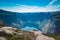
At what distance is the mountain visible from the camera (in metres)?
2.39

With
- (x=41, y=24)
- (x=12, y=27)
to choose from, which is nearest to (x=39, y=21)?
(x=41, y=24)

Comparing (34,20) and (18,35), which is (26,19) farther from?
(18,35)

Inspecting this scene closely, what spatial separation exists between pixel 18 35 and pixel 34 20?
1.13 ft

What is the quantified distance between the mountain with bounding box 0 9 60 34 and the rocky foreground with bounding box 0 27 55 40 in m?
0.08

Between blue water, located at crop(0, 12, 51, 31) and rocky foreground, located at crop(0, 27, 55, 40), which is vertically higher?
blue water, located at crop(0, 12, 51, 31)

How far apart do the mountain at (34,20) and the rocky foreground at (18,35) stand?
85 millimetres

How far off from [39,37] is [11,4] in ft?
2.24

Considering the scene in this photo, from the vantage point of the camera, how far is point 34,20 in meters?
2.42

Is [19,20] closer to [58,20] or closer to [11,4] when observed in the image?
[11,4]

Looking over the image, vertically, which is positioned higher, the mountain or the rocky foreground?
the mountain

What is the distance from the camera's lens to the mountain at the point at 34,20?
2393 mm

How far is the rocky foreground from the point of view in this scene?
232 cm

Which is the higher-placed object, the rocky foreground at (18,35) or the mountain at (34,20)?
the mountain at (34,20)

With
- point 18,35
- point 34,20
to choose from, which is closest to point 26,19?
point 34,20
